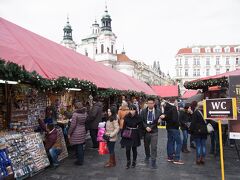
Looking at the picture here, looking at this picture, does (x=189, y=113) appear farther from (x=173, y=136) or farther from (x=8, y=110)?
(x=8, y=110)

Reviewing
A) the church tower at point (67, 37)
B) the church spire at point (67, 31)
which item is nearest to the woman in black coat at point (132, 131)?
the church tower at point (67, 37)

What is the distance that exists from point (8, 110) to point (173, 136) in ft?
14.6

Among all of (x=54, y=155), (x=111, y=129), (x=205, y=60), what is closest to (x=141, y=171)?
(x=111, y=129)

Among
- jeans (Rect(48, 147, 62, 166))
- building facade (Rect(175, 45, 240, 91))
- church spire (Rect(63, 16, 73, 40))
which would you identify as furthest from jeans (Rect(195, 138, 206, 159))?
church spire (Rect(63, 16, 73, 40))

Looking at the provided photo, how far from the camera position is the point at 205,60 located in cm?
7712

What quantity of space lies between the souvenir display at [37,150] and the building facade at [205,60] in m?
71.7

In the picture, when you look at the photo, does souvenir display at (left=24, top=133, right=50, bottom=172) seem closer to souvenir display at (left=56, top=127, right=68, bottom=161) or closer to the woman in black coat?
souvenir display at (left=56, top=127, right=68, bottom=161)

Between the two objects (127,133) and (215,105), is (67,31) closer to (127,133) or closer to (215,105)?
(127,133)

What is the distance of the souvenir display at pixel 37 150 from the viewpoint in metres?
6.11

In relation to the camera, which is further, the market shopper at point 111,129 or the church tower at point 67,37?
the church tower at point 67,37

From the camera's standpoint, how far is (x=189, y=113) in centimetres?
869

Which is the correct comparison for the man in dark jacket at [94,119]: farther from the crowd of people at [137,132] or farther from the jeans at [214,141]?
the jeans at [214,141]

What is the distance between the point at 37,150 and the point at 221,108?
4.27 m

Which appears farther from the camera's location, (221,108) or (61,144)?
(61,144)
